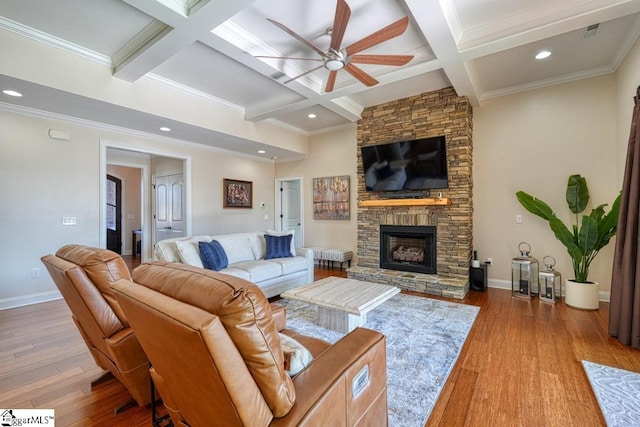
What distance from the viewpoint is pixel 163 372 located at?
3.57 ft

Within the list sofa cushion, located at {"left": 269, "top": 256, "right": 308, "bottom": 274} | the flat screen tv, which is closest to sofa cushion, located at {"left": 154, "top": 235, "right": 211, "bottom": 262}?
sofa cushion, located at {"left": 269, "top": 256, "right": 308, "bottom": 274}

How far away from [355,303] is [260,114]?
372 centimetres

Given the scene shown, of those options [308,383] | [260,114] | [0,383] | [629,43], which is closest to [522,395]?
[308,383]

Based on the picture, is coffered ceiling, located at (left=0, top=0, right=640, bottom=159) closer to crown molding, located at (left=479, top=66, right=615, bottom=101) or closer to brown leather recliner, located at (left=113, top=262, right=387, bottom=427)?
crown molding, located at (left=479, top=66, right=615, bottom=101)

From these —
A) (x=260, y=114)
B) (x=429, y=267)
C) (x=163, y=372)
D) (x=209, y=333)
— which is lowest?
(x=429, y=267)

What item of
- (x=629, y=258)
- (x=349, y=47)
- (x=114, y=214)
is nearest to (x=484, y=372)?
(x=629, y=258)

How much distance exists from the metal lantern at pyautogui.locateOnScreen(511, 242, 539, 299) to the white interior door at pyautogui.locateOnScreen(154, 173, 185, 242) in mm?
5888

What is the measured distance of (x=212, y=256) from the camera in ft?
11.6

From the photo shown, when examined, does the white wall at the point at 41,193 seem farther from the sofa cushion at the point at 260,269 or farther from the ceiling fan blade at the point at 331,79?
the ceiling fan blade at the point at 331,79

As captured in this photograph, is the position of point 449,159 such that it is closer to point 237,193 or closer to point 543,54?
point 543,54

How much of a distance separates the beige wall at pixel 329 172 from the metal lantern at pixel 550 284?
10.4 ft

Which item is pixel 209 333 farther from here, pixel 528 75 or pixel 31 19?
pixel 528 75

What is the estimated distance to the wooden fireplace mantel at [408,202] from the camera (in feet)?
14.5

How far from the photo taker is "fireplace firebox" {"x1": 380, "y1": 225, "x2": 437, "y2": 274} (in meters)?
4.69
